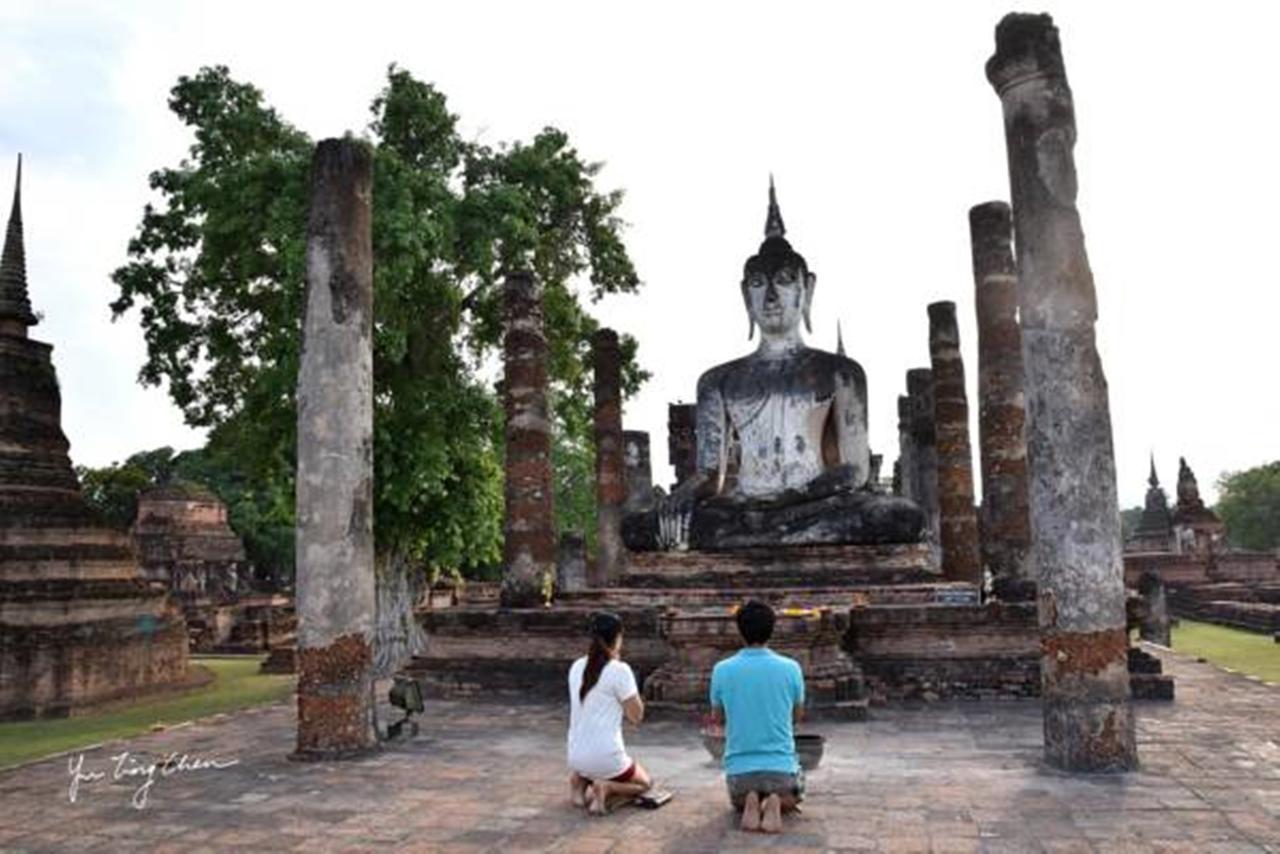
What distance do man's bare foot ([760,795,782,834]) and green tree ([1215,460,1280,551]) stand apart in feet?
213

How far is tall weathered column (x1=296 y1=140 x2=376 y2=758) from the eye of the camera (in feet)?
25.6

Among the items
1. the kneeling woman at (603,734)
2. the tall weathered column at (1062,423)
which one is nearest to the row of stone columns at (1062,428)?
the tall weathered column at (1062,423)

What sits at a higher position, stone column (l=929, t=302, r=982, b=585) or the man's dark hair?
stone column (l=929, t=302, r=982, b=585)

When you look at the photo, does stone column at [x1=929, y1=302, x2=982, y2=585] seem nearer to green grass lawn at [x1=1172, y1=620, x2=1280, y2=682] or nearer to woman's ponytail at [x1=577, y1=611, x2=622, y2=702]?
green grass lawn at [x1=1172, y1=620, x2=1280, y2=682]

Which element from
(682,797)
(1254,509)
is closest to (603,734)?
(682,797)

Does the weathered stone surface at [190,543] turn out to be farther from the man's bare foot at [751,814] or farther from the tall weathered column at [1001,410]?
the man's bare foot at [751,814]

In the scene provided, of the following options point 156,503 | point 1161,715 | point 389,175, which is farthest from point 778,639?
point 156,503

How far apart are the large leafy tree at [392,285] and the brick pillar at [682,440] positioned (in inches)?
224

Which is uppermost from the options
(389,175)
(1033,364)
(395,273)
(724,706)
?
(389,175)

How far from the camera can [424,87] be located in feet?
53.7

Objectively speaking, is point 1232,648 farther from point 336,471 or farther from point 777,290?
point 336,471

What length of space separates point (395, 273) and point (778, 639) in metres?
7.27

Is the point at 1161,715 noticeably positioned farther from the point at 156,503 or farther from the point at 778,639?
the point at 156,503

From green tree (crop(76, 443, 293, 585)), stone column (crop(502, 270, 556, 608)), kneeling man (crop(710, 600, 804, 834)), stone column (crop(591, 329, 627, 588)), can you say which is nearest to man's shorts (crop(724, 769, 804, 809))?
kneeling man (crop(710, 600, 804, 834))
